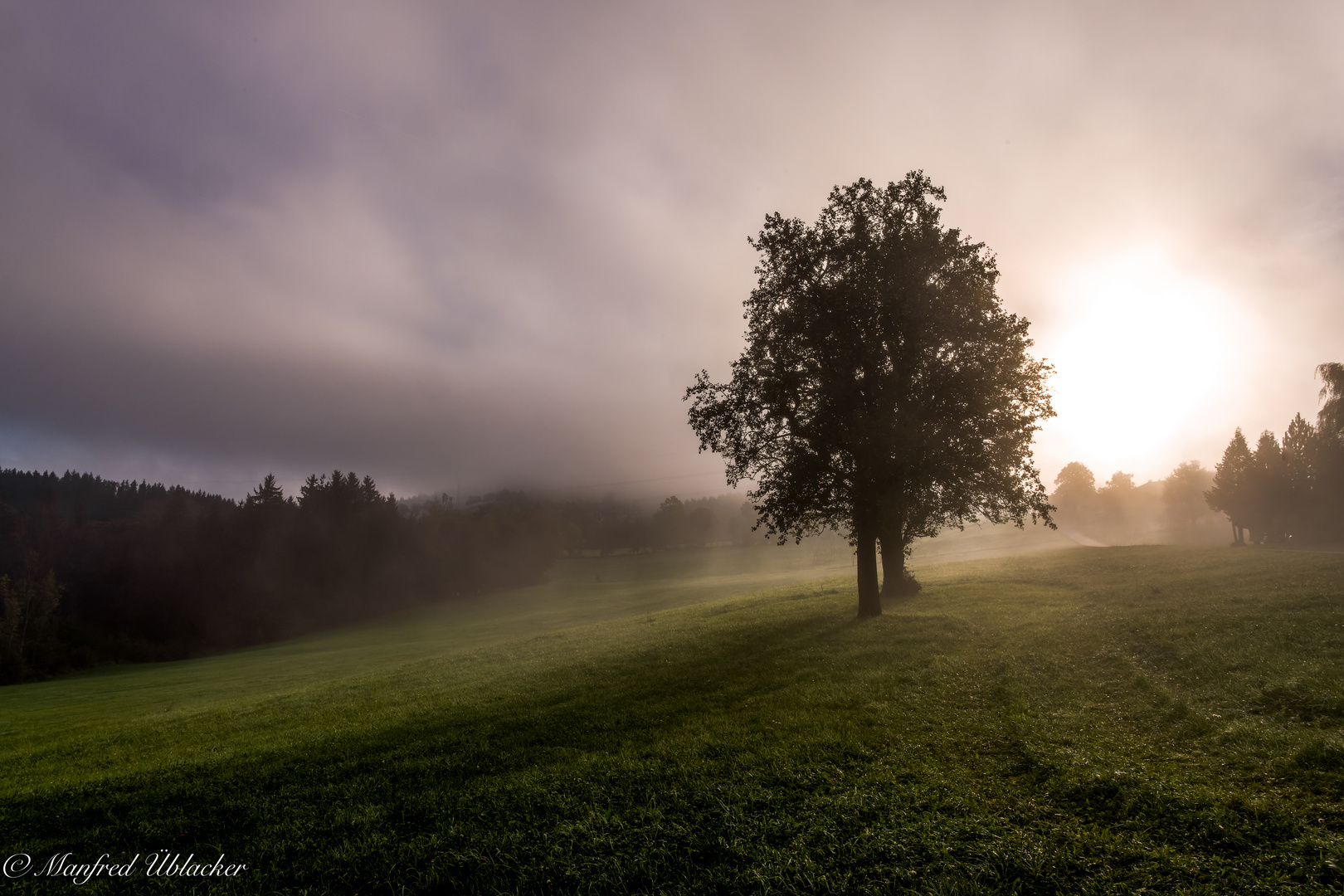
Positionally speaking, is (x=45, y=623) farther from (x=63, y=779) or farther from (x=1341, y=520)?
(x=1341, y=520)

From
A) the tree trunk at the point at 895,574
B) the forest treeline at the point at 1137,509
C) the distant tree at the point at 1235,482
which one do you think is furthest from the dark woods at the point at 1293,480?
the tree trunk at the point at 895,574

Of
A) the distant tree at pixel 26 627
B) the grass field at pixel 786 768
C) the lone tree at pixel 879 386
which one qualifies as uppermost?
the lone tree at pixel 879 386

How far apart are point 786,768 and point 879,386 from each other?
16480 millimetres


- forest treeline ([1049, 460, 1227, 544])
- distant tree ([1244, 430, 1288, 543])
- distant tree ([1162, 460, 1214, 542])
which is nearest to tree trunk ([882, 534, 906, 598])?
distant tree ([1244, 430, 1288, 543])

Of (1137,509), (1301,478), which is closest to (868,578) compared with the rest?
(1301,478)

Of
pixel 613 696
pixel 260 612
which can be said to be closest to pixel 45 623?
pixel 260 612

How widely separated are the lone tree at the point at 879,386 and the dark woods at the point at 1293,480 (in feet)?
168

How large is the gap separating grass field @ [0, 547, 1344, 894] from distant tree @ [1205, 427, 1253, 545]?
64077 millimetres

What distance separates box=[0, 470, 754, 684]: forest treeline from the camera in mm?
62562

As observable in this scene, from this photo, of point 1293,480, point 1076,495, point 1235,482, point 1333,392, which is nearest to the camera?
point 1333,392

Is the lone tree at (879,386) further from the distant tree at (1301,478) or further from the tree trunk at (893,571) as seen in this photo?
the distant tree at (1301,478)

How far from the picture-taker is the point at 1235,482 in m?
65.9

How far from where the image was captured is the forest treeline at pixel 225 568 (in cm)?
6256

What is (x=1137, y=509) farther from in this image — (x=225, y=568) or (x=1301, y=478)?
(x=225, y=568)
